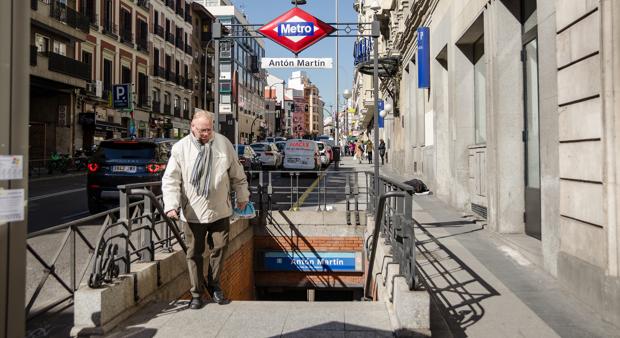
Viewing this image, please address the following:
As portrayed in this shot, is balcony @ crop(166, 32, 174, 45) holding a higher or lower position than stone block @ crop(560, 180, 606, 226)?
higher

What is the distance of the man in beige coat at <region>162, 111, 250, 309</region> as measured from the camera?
4734 millimetres

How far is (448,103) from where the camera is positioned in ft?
39.2

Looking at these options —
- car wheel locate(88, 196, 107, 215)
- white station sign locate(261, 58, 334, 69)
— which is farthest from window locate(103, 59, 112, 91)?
white station sign locate(261, 58, 334, 69)

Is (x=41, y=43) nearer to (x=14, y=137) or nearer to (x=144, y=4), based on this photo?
(x=144, y=4)

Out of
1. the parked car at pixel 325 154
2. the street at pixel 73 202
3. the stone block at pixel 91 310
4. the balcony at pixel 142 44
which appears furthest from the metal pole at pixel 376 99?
the balcony at pixel 142 44

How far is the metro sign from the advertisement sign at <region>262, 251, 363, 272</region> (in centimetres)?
468

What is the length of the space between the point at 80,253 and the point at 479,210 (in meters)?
7.67

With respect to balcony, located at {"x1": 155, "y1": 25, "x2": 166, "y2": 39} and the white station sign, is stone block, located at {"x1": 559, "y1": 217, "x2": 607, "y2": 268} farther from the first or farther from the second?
balcony, located at {"x1": 155, "y1": 25, "x2": 166, "y2": 39}

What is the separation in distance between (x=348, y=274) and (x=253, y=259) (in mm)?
2323

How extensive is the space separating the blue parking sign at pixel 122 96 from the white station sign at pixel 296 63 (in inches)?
1075

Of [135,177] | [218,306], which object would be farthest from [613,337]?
[135,177]

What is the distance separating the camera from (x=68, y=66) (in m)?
28.5

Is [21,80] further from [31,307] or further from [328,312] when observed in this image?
A: [328,312]

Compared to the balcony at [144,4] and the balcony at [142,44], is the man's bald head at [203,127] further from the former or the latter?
the balcony at [144,4]
